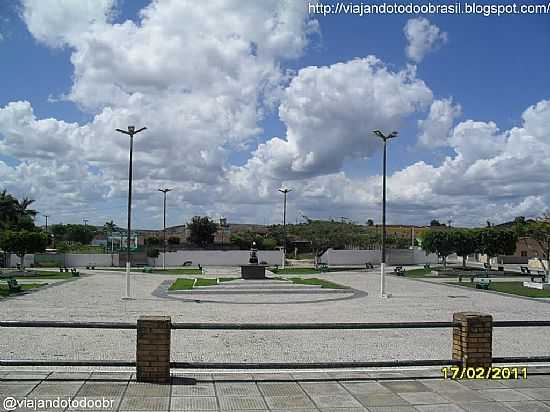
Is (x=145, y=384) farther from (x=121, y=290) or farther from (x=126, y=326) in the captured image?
(x=121, y=290)

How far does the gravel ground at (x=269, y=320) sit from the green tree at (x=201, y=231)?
6231cm

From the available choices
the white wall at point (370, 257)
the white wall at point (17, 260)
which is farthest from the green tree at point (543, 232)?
the white wall at point (17, 260)

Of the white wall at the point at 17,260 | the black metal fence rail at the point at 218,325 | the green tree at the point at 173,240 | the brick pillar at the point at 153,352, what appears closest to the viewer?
the brick pillar at the point at 153,352

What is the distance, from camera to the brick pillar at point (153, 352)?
7.59m

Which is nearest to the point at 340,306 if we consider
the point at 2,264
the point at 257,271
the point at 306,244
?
the point at 257,271

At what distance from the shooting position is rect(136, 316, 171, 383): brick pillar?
7594mm

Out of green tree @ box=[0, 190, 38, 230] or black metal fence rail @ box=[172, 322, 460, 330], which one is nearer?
black metal fence rail @ box=[172, 322, 460, 330]

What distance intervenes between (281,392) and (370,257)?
215 feet

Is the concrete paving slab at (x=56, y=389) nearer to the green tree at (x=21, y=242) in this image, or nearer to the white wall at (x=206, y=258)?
the green tree at (x=21, y=242)

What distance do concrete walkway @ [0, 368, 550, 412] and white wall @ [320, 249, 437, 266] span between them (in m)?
62.3

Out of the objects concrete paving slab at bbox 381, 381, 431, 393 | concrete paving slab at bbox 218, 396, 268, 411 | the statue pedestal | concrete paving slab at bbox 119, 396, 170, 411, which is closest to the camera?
concrete paving slab at bbox 119, 396, 170, 411

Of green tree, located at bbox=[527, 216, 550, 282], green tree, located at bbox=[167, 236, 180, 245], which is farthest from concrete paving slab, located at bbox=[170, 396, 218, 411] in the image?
green tree, located at bbox=[167, 236, 180, 245]

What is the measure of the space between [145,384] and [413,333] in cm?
915
